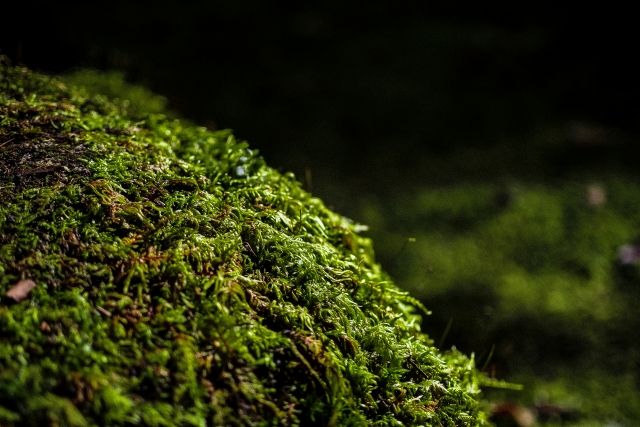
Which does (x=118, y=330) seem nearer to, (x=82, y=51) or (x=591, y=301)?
(x=82, y=51)

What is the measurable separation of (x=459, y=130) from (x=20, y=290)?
5.14 metres

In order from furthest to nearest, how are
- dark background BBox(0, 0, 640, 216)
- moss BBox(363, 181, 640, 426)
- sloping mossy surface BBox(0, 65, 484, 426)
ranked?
1. dark background BBox(0, 0, 640, 216)
2. moss BBox(363, 181, 640, 426)
3. sloping mossy surface BBox(0, 65, 484, 426)

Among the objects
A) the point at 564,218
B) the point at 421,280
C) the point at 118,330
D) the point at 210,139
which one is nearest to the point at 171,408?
the point at 118,330

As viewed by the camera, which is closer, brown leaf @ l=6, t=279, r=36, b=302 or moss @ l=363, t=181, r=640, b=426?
brown leaf @ l=6, t=279, r=36, b=302

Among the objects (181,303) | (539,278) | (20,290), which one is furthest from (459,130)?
(20,290)

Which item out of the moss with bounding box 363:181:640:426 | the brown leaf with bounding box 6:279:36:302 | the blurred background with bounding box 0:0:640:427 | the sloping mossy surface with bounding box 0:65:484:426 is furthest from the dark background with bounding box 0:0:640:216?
the brown leaf with bounding box 6:279:36:302

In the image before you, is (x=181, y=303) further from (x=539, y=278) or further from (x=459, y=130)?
(x=459, y=130)

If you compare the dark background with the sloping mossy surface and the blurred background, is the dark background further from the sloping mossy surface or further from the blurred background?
the sloping mossy surface

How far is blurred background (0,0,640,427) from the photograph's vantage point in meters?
3.49

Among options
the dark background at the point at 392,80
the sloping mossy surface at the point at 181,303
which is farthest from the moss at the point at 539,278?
the sloping mossy surface at the point at 181,303

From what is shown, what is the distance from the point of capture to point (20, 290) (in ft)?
3.75

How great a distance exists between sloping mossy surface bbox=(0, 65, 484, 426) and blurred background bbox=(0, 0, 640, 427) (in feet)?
3.74

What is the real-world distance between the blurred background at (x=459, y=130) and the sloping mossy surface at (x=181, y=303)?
1.14 metres

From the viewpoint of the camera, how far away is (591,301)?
3.78 meters
